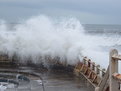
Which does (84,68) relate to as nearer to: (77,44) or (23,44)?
(77,44)

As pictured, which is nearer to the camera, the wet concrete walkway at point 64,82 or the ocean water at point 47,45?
the wet concrete walkway at point 64,82

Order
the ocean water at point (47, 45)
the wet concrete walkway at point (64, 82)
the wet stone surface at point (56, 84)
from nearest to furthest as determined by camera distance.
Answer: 1. the wet stone surface at point (56, 84)
2. the wet concrete walkway at point (64, 82)
3. the ocean water at point (47, 45)

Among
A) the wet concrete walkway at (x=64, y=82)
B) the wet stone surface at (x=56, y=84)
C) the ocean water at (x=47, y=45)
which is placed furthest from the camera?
the ocean water at (x=47, y=45)

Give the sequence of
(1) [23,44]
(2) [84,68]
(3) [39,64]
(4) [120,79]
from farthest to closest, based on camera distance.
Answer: (1) [23,44], (3) [39,64], (2) [84,68], (4) [120,79]

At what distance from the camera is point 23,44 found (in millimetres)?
16500

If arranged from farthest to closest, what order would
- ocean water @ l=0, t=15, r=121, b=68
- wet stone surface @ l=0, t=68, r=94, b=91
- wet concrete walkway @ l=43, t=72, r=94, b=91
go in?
ocean water @ l=0, t=15, r=121, b=68, wet concrete walkway @ l=43, t=72, r=94, b=91, wet stone surface @ l=0, t=68, r=94, b=91

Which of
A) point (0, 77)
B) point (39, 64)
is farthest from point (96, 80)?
point (39, 64)

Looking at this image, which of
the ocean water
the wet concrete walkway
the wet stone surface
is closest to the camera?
the wet stone surface

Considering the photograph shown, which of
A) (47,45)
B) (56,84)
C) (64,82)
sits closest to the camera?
(56,84)

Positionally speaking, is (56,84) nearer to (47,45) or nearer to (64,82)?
(64,82)

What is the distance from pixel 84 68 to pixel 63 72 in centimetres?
113

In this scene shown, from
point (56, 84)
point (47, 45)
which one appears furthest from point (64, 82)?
point (47, 45)

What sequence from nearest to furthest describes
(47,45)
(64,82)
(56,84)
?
1. (56,84)
2. (64,82)
3. (47,45)

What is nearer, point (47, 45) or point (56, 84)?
point (56, 84)
